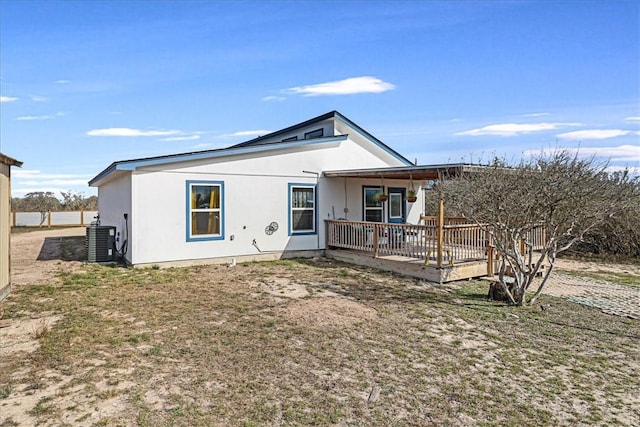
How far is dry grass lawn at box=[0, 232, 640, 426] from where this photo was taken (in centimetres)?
336

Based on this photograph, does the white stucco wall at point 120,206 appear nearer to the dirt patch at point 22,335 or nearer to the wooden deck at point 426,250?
the dirt patch at point 22,335

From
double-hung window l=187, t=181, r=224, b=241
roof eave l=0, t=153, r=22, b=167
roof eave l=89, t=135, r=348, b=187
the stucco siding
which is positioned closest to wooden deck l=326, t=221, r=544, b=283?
the stucco siding

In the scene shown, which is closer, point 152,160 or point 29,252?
point 152,160

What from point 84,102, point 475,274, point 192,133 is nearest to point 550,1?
point 475,274

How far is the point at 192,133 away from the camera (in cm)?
2341

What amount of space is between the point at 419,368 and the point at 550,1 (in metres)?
9.01

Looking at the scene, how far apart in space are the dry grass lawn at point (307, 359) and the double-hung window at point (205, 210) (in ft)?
9.78

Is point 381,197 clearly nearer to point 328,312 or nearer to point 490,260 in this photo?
point 490,260

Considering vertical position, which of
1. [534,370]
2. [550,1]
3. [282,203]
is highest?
[550,1]

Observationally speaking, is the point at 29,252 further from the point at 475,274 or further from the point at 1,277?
the point at 475,274

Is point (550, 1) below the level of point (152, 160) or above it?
above

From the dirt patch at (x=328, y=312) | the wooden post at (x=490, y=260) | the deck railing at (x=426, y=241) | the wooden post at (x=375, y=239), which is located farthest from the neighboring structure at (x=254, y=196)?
the dirt patch at (x=328, y=312)

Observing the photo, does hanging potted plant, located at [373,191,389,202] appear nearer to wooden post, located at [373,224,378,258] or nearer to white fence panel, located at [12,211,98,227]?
wooden post, located at [373,224,378,258]

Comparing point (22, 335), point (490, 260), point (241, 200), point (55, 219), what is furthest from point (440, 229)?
point (55, 219)
